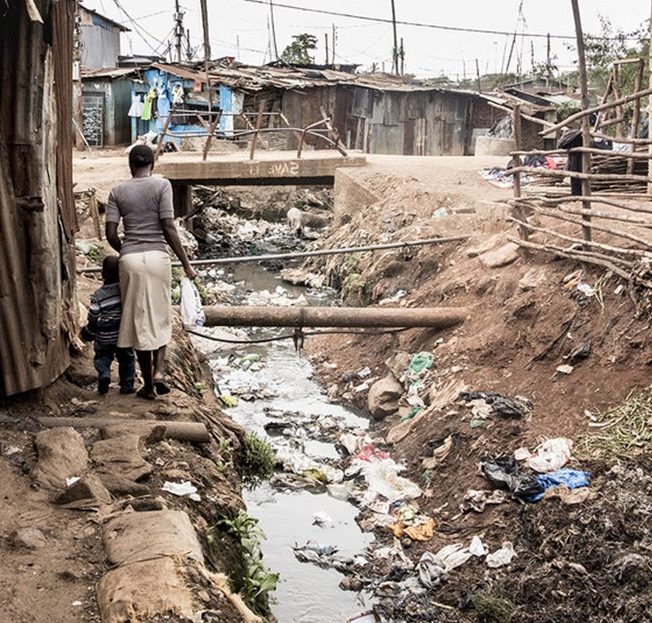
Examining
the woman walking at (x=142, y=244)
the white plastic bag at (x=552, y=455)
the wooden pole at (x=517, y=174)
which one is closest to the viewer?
the woman walking at (x=142, y=244)

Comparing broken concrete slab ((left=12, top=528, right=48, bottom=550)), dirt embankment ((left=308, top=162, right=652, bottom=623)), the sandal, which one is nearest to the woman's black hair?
the sandal

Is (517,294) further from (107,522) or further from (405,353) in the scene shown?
(107,522)

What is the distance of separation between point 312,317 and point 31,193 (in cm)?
378

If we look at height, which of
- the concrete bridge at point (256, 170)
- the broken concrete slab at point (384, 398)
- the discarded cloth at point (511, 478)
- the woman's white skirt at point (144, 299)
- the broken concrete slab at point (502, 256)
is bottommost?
the broken concrete slab at point (384, 398)

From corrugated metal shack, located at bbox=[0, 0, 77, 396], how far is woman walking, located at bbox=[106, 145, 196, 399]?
367mm

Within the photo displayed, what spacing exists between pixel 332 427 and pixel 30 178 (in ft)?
14.3

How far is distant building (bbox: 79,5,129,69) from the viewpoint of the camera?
1092 inches

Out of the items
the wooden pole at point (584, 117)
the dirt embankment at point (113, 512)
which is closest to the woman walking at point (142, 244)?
the dirt embankment at point (113, 512)

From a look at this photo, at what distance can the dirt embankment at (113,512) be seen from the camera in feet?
9.71

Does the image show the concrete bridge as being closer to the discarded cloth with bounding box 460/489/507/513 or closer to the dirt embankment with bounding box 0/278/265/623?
the dirt embankment with bounding box 0/278/265/623

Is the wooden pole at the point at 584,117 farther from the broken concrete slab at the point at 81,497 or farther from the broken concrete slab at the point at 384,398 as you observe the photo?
the broken concrete slab at the point at 81,497

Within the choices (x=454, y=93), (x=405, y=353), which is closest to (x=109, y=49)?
(x=454, y=93)

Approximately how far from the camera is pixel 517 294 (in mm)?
7746

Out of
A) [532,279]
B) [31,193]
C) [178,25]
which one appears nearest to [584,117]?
[532,279]
